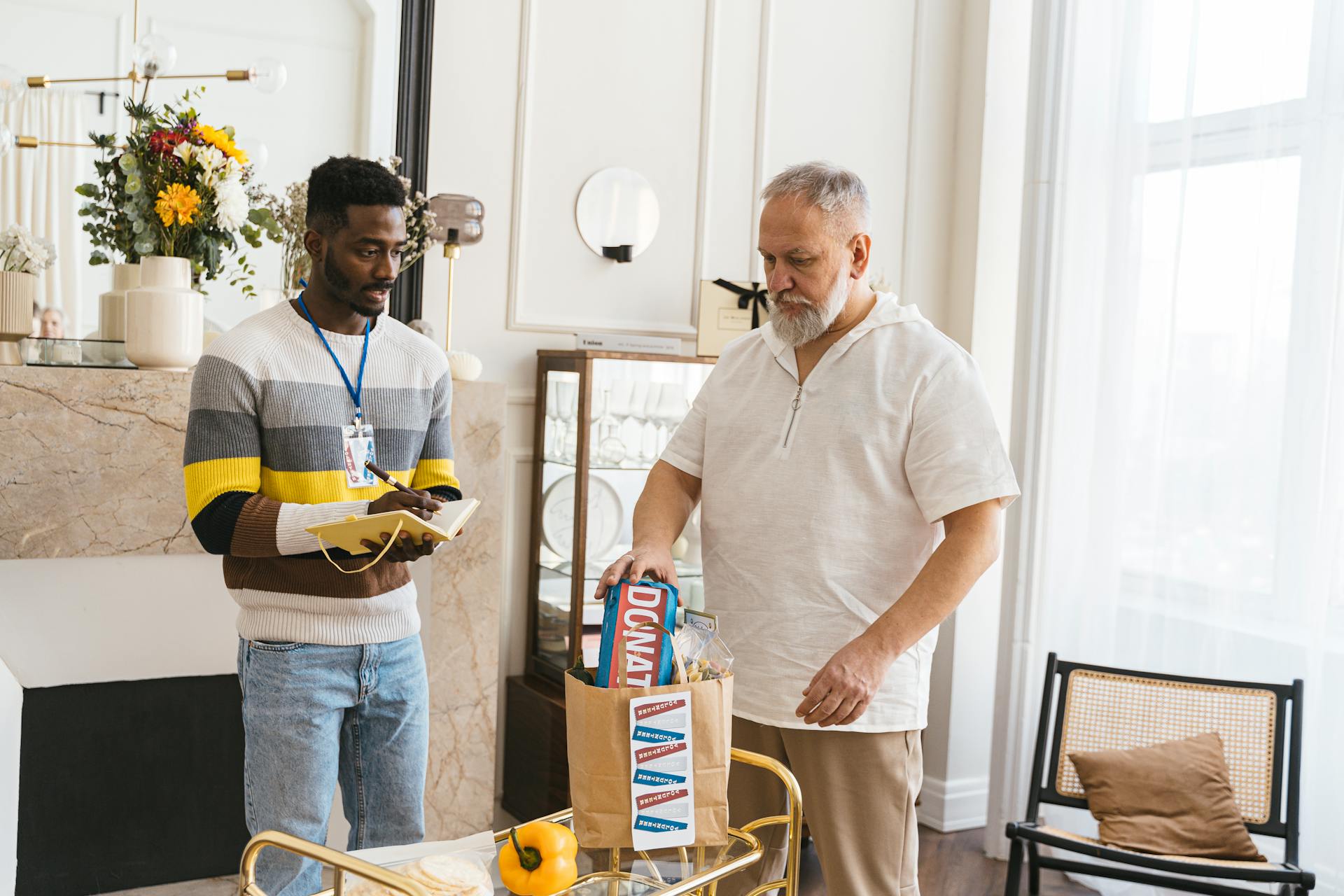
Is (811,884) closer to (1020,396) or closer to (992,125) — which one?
(1020,396)

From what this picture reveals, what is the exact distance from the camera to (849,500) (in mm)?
1814

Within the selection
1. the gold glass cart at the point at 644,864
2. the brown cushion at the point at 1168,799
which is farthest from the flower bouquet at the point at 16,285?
the brown cushion at the point at 1168,799

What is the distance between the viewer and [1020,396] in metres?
3.49

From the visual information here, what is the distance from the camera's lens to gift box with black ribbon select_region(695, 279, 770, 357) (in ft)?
11.7

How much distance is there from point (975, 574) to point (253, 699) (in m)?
1.14

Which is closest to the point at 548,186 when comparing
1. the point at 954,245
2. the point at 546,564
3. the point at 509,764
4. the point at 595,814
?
the point at 546,564

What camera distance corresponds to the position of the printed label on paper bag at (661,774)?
1304mm

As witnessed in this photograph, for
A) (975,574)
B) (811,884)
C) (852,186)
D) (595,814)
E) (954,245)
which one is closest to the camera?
(595,814)

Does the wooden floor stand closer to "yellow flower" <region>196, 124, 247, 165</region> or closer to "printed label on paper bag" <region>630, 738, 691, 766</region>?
"printed label on paper bag" <region>630, 738, 691, 766</region>

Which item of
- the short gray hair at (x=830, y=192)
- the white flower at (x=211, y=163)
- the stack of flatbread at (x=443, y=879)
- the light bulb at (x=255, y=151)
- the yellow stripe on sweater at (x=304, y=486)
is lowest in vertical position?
the stack of flatbread at (x=443, y=879)

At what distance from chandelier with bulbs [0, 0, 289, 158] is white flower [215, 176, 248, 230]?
0.34 meters

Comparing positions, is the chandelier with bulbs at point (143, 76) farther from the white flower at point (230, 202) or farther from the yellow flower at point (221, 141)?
the white flower at point (230, 202)

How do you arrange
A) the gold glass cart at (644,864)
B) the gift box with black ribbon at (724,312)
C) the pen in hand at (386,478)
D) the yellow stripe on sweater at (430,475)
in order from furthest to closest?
the gift box with black ribbon at (724,312), the yellow stripe on sweater at (430,475), the pen in hand at (386,478), the gold glass cart at (644,864)

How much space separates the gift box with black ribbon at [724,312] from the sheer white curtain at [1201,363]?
0.90m
